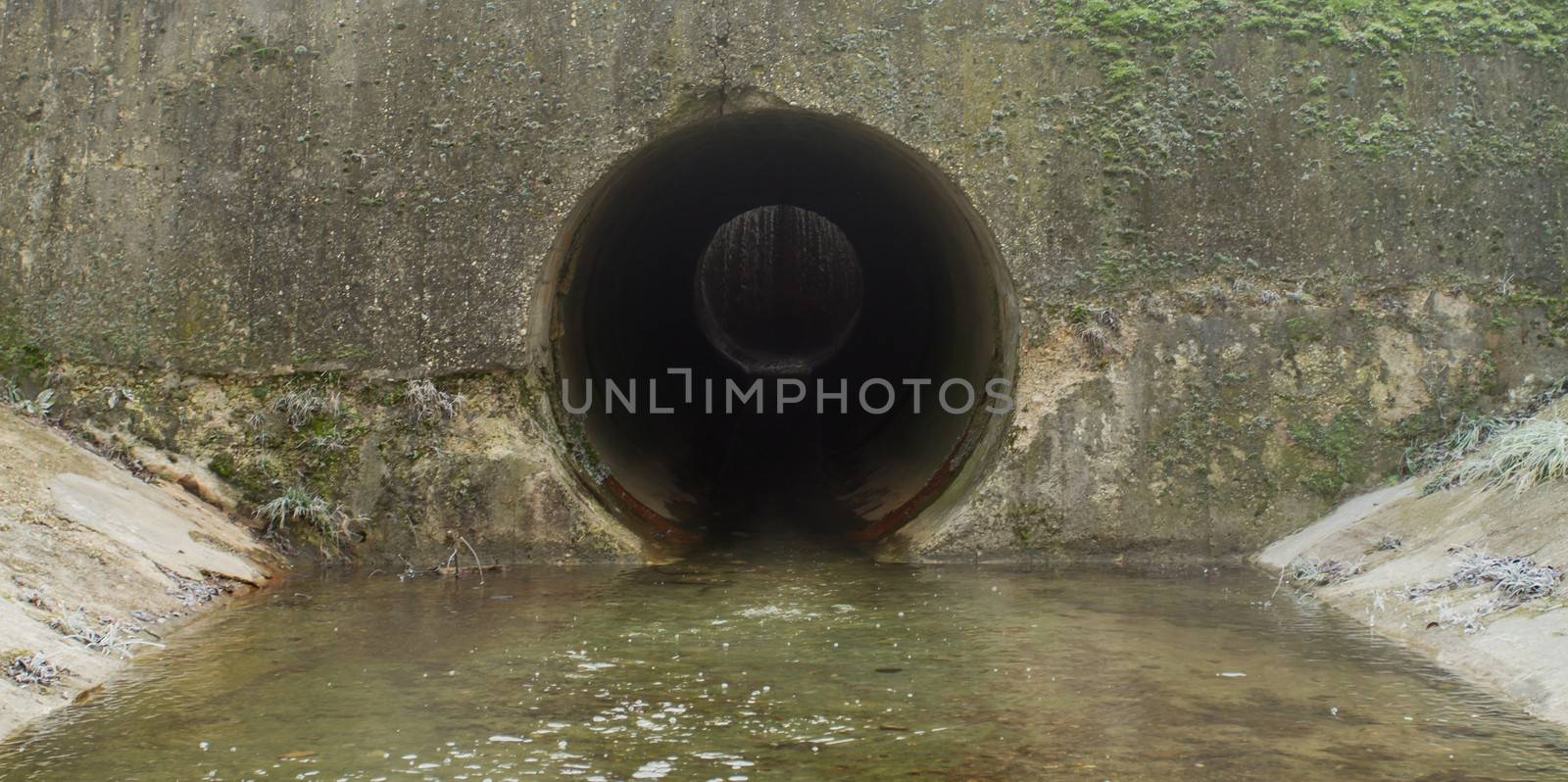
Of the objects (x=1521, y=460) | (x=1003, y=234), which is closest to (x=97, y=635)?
(x=1003, y=234)

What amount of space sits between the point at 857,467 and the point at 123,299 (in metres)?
5.55

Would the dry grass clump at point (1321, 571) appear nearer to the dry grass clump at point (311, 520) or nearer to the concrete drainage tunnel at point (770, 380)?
the concrete drainage tunnel at point (770, 380)

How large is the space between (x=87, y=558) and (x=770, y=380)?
12.3 m

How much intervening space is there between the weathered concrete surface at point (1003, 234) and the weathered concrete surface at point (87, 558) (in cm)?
53

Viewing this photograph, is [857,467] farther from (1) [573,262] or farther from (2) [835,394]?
(2) [835,394]

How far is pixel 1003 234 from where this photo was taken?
23.2ft

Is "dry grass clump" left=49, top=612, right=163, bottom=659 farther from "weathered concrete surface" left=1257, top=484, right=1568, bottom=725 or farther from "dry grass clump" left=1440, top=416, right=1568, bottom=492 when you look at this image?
"dry grass clump" left=1440, top=416, right=1568, bottom=492

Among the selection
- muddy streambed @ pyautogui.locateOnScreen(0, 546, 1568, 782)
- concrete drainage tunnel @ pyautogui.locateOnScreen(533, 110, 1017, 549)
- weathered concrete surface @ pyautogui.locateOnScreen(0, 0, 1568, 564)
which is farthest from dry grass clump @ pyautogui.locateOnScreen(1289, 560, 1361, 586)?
concrete drainage tunnel @ pyautogui.locateOnScreen(533, 110, 1017, 549)

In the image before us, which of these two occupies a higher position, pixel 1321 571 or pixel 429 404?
pixel 429 404

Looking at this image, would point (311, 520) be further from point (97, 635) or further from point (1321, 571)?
point (1321, 571)

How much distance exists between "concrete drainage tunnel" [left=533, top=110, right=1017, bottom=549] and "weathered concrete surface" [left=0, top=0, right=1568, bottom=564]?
0.35m

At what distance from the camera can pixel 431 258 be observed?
7117 millimetres

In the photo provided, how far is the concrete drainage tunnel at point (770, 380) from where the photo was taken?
773 centimetres

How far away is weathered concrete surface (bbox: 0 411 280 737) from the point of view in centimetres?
448
